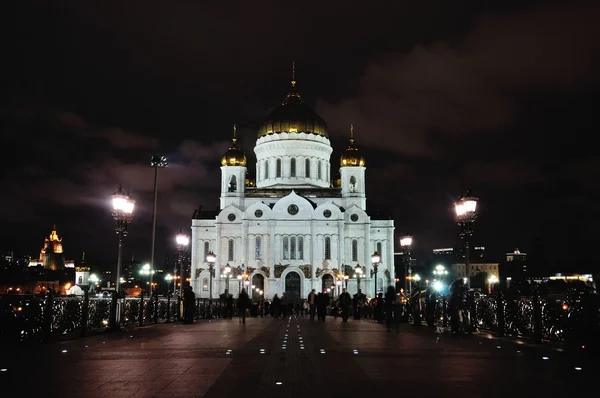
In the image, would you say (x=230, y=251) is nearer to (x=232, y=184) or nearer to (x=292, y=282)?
(x=292, y=282)

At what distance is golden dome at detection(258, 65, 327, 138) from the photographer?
8550cm

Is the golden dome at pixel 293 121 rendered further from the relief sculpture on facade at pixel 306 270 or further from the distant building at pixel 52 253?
the distant building at pixel 52 253

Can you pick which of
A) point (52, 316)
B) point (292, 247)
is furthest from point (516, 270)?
point (52, 316)

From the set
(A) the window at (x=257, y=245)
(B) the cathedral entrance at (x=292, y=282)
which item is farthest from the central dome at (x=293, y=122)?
(B) the cathedral entrance at (x=292, y=282)

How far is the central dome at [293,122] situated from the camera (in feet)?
281

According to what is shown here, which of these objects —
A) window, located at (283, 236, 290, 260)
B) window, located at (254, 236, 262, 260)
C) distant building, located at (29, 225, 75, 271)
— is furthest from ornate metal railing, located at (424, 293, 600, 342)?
distant building, located at (29, 225, 75, 271)

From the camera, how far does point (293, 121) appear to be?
8588cm

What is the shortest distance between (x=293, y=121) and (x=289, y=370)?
3004 inches

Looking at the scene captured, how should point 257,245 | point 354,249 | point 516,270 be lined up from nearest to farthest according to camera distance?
point 257,245 < point 354,249 < point 516,270

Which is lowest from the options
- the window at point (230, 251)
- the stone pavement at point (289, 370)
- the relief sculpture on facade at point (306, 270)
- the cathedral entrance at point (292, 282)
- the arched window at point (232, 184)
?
the stone pavement at point (289, 370)

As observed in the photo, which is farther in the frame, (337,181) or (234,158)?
(337,181)

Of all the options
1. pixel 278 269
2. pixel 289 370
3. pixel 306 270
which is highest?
pixel 278 269

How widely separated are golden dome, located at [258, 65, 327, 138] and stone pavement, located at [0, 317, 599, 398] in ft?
230

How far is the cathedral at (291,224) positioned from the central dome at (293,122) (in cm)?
15
